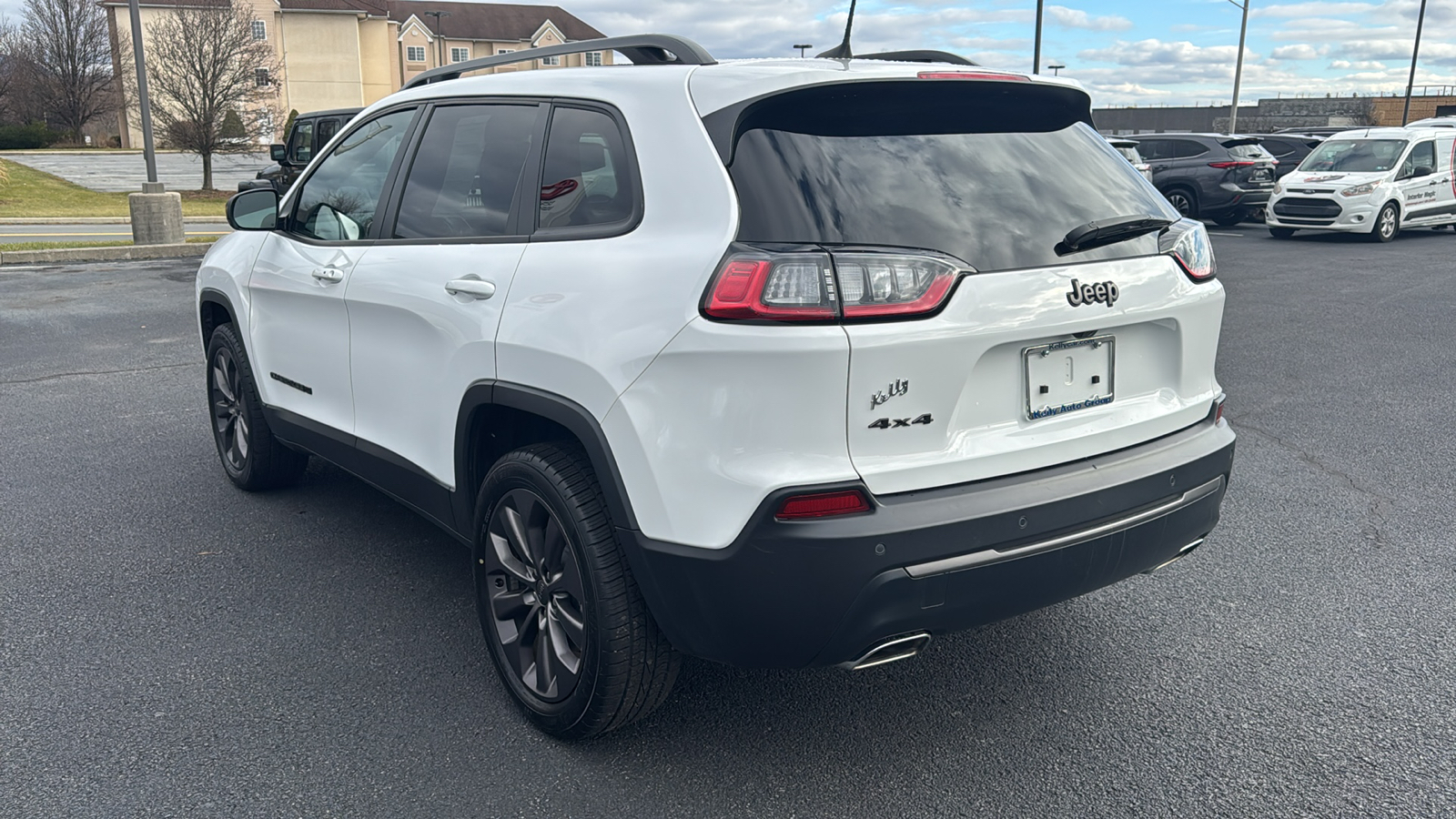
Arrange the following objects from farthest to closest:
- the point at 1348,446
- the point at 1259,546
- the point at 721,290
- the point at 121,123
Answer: the point at 121,123
the point at 1348,446
the point at 1259,546
the point at 721,290

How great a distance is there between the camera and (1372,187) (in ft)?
60.0

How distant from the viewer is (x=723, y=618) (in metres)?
2.49

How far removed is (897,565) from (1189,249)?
53.9 inches

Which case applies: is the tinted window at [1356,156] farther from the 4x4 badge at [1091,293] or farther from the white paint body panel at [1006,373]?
the 4x4 badge at [1091,293]

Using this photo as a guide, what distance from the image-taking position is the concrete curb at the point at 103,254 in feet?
49.1

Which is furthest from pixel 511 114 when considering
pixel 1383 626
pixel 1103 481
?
pixel 1383 626

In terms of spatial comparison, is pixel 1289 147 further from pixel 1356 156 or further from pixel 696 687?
pixel 696 687

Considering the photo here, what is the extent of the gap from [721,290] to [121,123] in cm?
7004

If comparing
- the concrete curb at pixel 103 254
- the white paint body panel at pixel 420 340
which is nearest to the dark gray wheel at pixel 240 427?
the white paint body panel at pixel 420 340

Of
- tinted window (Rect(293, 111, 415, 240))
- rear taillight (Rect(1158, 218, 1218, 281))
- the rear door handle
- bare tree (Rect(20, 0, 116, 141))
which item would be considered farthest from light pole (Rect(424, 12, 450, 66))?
rear taillight (Rect(1158, 218, 1218, 281))

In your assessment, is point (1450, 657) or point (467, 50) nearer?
point (1450, 657)

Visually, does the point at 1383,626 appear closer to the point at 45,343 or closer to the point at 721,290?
the point at 721,290

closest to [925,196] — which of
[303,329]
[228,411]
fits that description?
[303,329]

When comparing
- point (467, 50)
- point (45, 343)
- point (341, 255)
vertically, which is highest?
point (467, 50)
